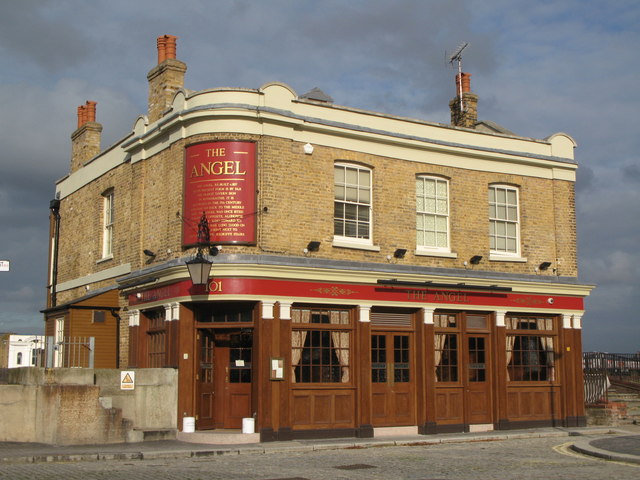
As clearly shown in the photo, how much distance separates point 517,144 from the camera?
2256cm

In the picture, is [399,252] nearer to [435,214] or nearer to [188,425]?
[435,214]

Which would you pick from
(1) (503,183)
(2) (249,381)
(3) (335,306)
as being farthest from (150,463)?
(1) (503,183)

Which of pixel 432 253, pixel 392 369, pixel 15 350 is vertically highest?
pixel 432 253

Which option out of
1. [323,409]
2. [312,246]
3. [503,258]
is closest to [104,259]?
[312,246]

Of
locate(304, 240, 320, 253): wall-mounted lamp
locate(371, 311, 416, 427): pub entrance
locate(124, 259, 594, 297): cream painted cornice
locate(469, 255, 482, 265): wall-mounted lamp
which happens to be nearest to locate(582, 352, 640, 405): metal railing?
locate(124, 259, 594, 297): cream painted cornice

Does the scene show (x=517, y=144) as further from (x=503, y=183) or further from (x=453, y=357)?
(x=453, y=357)

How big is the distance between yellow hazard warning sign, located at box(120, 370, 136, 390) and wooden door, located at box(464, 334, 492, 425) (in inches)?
336

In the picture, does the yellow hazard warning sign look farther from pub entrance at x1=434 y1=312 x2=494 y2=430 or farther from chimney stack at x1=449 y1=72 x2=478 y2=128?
chimney stack at x1=449 y1=72 x2=478 y2=128

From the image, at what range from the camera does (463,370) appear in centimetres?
2081

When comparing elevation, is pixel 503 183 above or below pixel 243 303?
above

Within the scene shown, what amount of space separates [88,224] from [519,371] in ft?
44.9

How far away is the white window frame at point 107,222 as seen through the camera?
23.5m

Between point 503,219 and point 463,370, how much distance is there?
4.44m

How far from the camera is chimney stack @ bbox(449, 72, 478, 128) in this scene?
2539 cm
